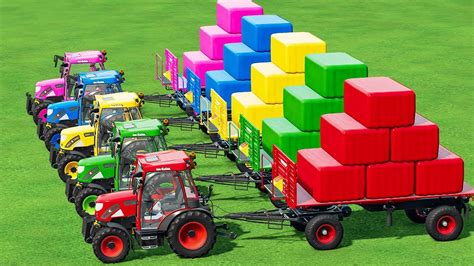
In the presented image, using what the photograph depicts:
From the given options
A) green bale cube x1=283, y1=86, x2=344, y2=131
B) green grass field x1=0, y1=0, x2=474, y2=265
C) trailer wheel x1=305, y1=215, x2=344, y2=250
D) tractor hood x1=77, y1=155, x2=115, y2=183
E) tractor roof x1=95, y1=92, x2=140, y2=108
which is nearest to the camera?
trailer wheel x1=305, y1=215, x2=344, y2=250

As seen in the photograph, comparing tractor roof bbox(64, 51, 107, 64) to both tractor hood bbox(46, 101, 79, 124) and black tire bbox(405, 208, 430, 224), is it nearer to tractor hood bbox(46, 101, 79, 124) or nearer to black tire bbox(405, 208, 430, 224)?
tractor hood bbox(46, 101, 79, 124)

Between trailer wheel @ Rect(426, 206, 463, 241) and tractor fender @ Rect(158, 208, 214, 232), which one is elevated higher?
tractor fender @ Rect(158, 208, 214, 232)

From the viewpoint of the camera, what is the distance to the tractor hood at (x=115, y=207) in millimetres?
19734

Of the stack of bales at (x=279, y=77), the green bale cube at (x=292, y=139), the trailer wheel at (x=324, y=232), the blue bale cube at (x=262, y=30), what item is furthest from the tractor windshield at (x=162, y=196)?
the blue bale cube at (x=262, y=30)

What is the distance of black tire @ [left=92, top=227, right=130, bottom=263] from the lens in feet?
63.4

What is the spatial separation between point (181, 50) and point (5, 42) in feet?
25.0

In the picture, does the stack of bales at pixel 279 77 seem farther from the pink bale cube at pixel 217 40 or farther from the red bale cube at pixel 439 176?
the red bale cube at pixel 439 176

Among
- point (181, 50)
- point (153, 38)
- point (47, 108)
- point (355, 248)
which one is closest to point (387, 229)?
point (355, 248)

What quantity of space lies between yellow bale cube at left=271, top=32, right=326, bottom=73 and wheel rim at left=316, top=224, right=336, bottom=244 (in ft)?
20.6

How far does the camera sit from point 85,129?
25.4 m

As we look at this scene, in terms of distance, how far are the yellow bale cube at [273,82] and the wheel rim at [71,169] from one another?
4696mm

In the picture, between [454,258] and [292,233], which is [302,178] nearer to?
[292,233]

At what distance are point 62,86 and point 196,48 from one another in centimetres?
1100

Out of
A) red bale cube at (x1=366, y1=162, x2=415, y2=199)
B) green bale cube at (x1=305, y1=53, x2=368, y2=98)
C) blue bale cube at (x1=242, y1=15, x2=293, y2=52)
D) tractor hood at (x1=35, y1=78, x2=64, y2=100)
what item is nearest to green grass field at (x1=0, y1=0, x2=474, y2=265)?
tractor hood at (x1=35, y1=78, x2=64, y2=100)
